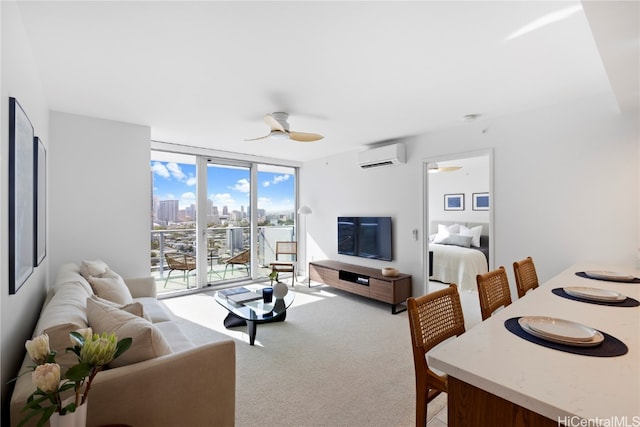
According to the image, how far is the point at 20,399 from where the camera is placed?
107 centimetres

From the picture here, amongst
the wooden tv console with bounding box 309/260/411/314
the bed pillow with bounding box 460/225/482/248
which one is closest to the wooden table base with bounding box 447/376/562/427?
the wooden tv console with bounding box 309/260/411/314

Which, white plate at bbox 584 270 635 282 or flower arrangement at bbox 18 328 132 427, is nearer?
flower arrangement at bbox 18 328 132 427

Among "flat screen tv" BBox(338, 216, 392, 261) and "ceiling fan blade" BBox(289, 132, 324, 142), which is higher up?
"ceiling fan blade" BBox(289, 132, 324, 142)

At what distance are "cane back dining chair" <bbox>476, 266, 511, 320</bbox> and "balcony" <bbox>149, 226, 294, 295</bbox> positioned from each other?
14.5 feet

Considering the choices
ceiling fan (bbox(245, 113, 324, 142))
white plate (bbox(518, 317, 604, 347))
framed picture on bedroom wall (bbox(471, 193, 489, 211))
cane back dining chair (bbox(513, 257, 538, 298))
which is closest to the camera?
white plate (bbox(518, 317, 604, 347))

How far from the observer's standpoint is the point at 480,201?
6.52 metres

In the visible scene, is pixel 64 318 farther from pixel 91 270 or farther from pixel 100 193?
pixel 100 193

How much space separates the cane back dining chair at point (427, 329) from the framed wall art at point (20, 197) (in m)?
1.87

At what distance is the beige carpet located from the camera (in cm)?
201

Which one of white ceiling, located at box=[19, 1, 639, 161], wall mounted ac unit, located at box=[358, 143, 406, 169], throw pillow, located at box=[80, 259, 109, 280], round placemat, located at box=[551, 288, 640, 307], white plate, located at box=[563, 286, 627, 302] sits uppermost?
white ceiling, located at box=[19, 1, 639, 161]

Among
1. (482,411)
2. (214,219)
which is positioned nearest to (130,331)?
(482,411)

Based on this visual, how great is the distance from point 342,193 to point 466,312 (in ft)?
8.89

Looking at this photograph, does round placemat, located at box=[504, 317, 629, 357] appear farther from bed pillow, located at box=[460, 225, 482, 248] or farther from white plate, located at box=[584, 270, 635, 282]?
bed pillow, located at box=[460, 225, 482, 248]

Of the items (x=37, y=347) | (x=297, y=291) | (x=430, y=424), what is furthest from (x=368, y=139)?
(x=37, y=347)
